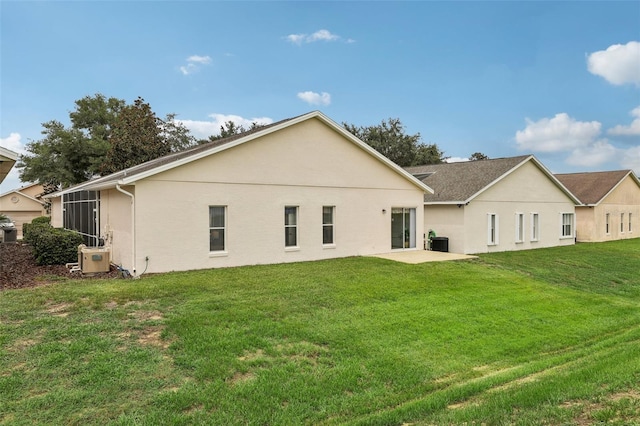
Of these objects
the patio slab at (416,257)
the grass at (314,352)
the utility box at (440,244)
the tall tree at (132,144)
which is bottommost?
the grass at (314,352)

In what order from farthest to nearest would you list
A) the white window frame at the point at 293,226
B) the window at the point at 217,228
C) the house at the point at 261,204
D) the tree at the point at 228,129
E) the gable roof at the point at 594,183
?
the tree at the point at 228,129, the gable roof at the point at 594,183, the white window frame at the point at 293,226, the window at the point at 217,228, the house at the point at 261,204

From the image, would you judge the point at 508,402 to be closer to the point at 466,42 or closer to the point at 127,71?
the point at 466,42

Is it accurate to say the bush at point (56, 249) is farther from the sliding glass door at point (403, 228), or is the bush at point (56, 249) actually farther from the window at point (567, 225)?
the window at point (567, 225)

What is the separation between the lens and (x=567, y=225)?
26.2 m

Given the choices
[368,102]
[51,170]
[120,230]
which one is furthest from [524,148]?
[51,170]

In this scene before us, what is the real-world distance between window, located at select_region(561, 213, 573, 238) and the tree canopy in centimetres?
2993

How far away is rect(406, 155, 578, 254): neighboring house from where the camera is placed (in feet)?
67.1

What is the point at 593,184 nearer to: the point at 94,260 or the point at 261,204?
the point at 261,204

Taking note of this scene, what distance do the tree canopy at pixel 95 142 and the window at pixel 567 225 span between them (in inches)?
1178

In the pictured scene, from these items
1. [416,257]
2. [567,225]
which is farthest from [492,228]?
[567,225]

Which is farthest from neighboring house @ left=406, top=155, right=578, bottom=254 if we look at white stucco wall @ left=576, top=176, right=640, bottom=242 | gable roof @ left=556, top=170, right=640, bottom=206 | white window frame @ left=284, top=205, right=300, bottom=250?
white window frame @ left=284, top=205, right=300, bottom=250

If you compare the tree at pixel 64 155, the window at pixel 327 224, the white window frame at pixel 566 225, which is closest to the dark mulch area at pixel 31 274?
the window at pixel 327 224

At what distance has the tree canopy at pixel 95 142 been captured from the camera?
105ft

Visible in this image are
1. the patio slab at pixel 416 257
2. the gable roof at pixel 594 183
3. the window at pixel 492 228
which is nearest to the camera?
the patio slab at pixel 416 257
